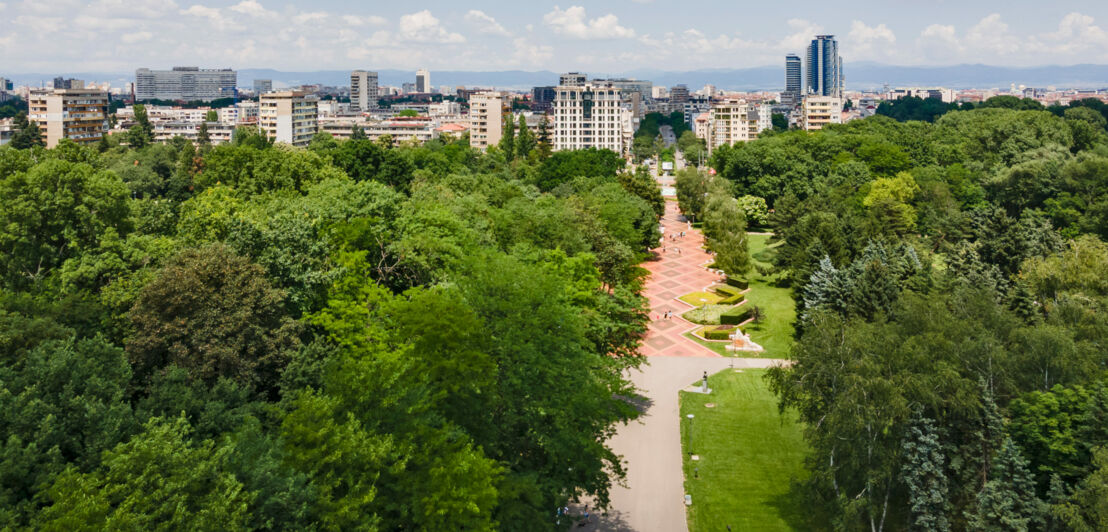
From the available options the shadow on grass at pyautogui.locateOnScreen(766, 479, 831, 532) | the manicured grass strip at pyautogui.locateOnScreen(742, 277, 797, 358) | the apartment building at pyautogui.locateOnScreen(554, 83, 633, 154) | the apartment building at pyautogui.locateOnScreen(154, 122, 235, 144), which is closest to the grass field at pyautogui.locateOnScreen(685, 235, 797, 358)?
the manicured grass strip at pyautogui.locateOnScreen(742, 277, 797, 358)

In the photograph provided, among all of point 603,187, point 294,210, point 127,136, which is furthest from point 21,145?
point 294,210

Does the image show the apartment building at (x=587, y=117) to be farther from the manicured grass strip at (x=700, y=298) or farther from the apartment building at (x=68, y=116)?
the apartment building at (x=68, y=116)

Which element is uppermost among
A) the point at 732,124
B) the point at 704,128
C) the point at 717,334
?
the point at 704,128

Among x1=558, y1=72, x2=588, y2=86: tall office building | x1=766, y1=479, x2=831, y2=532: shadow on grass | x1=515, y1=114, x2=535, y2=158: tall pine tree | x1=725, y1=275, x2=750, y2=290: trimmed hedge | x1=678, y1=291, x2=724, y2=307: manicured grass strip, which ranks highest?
x1=558, y1=72, x2=588, y2=86: tall office building

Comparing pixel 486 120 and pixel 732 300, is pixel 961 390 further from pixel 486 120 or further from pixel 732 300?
pixel 486 120

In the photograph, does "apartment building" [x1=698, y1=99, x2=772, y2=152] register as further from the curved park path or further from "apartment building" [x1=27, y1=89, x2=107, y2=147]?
"apartment building" [x1=27, y1=89, x2=107, y2=147]

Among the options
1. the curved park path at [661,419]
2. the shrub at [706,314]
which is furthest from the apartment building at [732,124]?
the shrub at [706,314]

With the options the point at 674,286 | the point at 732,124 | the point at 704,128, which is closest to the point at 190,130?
the point at 732,124
